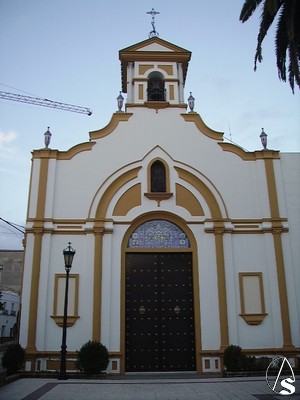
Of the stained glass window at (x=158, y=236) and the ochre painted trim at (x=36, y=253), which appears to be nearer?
the ochre painted trim at (x=36, y=253)

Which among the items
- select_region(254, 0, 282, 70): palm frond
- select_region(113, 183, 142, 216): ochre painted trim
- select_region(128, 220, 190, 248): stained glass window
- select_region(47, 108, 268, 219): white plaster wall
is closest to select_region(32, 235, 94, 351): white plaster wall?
select_region(47, 108, 268, 219): white plaster wall

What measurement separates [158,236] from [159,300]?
244cm

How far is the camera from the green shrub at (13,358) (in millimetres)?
13523

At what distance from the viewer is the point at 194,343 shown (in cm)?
1512

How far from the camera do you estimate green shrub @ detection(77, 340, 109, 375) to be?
1373 centimetres

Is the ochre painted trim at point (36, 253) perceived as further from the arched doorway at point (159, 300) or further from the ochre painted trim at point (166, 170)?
the ochre painted trim at point (166, 170)

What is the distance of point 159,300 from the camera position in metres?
15.6

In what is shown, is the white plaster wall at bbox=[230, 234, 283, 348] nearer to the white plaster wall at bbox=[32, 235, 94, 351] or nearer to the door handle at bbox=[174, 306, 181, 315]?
the door handle at bbox=[174, 306, 181, 315]

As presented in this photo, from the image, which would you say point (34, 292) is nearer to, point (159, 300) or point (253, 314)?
point (159, 300)

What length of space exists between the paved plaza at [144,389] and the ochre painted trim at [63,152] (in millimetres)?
8210

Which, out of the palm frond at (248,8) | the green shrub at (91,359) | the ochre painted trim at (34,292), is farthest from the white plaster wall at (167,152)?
the palm frond at (248,8)

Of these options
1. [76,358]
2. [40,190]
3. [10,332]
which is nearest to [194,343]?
[76,358]

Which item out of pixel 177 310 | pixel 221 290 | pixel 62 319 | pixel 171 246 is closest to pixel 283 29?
pixel 171 246

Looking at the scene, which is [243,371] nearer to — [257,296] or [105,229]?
[257,296]
